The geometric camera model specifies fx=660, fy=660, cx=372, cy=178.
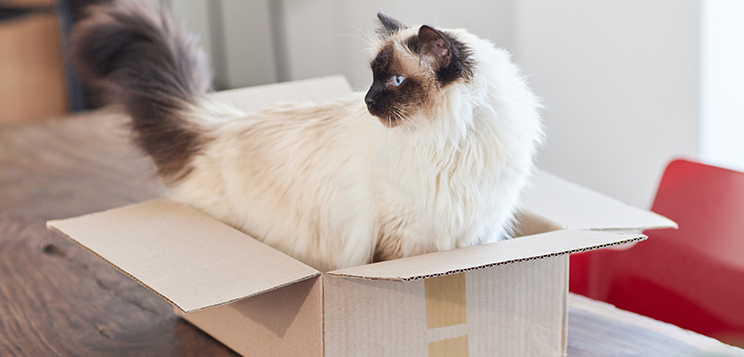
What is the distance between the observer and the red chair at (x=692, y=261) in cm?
110

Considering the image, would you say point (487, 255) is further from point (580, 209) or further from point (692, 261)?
point (692, 261)

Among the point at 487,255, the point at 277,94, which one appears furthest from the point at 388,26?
the point at 277,94

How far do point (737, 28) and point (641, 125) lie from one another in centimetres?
38

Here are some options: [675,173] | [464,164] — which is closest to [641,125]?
[675,173]

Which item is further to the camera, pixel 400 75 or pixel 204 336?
pixel 204 336

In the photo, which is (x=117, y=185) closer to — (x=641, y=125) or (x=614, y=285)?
(x=614, y=285)

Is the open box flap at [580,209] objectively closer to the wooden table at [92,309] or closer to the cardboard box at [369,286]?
the cardboard box at [369,286]

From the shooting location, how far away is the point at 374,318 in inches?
34.1

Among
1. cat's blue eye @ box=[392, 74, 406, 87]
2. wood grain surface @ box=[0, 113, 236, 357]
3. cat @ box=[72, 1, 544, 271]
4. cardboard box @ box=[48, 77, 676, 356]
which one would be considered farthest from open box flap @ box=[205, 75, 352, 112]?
cat's blue eye @ box=[392, 74, 406, 87]

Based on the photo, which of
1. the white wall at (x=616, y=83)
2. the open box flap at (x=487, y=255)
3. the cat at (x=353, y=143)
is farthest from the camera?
the white wall at (x=616, y=83)

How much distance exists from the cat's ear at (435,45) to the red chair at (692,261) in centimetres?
60

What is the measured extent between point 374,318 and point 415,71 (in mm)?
340

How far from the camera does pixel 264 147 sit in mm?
1158

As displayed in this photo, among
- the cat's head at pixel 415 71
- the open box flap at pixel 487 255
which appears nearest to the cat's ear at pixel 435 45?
the cat's head at pixel 415 71
